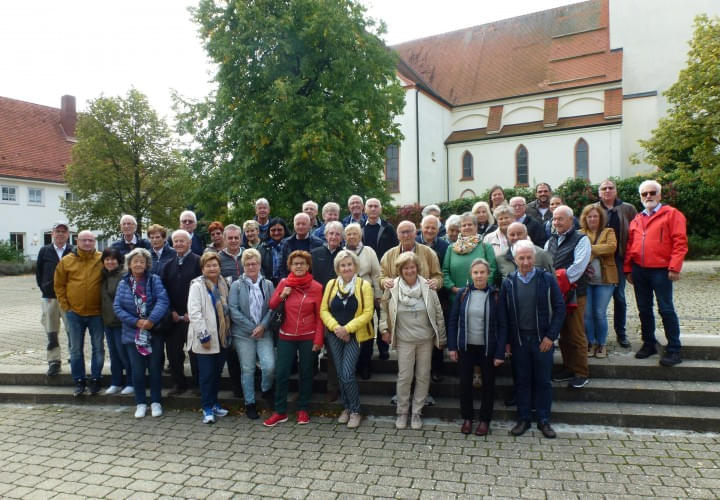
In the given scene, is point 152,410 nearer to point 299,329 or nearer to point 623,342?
point 299,329

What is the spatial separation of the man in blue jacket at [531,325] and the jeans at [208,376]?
10.4 ft

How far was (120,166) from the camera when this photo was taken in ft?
82.1

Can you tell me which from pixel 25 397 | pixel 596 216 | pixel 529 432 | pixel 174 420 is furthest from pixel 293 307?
pixel 25 397

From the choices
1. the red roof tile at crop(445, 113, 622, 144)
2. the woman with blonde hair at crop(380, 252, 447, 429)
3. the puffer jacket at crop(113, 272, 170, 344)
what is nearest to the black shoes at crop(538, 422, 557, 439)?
the woman with blonde hair at crop(380, 252, 447, 429)

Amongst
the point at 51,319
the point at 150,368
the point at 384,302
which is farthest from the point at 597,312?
the point at 51,319

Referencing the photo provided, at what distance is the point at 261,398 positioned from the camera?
587cm

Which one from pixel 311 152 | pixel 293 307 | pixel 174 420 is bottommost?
pixel 174 420

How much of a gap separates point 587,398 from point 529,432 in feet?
3.03

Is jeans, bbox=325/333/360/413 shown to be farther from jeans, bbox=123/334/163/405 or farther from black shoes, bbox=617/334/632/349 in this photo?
black shoes, bbox=617/334/632/349

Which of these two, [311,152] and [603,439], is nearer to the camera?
[603,439]

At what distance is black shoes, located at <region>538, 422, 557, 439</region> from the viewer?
15.4ft

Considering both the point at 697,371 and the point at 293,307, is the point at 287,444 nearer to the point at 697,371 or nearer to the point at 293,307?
the point at 293,307

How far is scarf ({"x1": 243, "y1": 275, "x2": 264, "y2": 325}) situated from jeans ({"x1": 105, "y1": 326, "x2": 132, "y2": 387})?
1833 mm

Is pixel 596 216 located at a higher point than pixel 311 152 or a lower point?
lower
